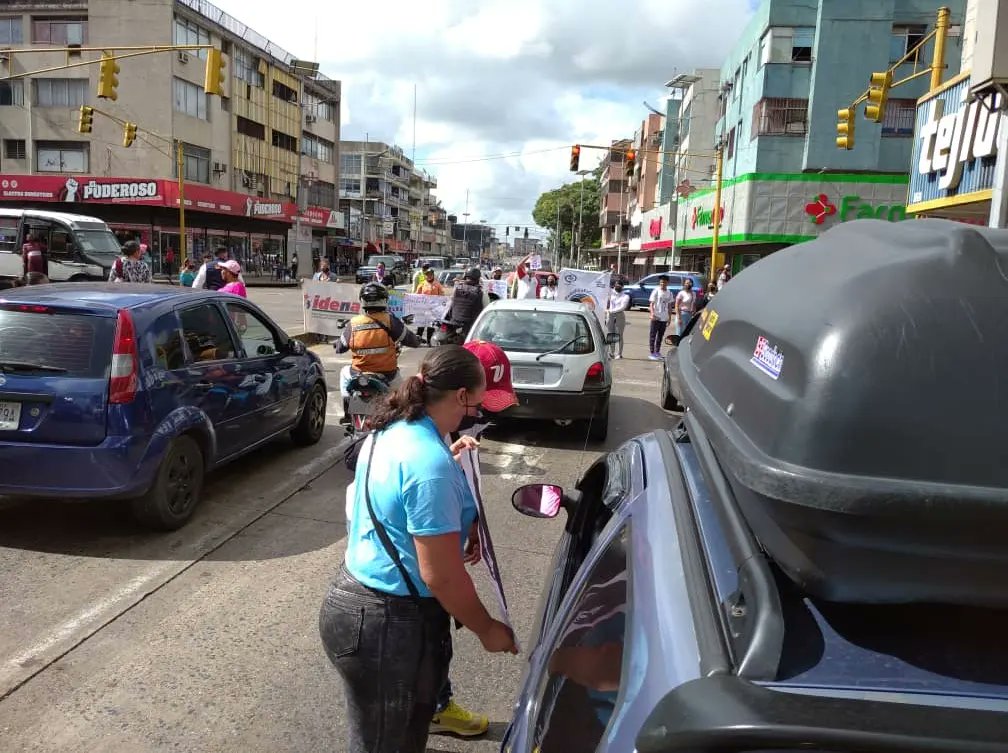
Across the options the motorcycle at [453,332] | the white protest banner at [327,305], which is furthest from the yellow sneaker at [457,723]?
the white protest banner at [327,305]

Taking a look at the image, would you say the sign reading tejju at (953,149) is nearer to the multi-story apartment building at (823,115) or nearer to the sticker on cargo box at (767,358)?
the sticker on cargo box at (767,358)

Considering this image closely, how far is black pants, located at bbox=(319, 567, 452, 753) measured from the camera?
2.13 metres

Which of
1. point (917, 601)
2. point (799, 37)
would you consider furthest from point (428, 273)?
point (799, 37)

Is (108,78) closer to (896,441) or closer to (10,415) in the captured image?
(10,415)

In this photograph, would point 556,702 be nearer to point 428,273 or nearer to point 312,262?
point 428,273

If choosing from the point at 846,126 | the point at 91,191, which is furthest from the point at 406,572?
the point at 91,191

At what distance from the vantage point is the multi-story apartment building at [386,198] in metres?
86.2

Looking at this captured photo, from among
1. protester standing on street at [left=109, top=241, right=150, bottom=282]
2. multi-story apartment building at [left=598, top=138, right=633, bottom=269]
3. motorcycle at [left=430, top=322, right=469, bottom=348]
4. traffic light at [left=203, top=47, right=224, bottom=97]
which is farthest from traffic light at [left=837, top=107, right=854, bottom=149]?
multi-story apartment building at [left=598, top=138, right=633, bottom=269]

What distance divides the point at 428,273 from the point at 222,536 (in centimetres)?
1141

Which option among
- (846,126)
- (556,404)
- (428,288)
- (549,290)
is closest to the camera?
(556,404)

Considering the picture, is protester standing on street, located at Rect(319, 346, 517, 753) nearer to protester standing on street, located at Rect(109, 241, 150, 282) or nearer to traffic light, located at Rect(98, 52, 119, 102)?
protester standing on street, located at Rect(109, 241, 150, 282)

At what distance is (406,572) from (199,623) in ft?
7.51

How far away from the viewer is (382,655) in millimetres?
2123

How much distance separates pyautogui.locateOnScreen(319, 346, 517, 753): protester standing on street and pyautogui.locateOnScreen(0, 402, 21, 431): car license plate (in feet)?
11.2
